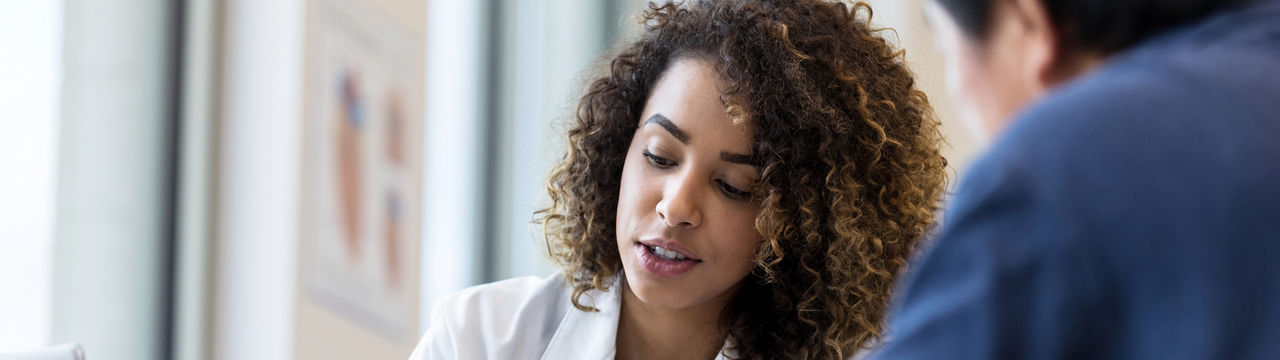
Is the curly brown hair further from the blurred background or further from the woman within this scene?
the blurred background

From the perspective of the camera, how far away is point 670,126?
1.75 meters

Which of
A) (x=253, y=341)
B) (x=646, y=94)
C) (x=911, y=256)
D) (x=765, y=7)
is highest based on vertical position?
(x=765, y=7)

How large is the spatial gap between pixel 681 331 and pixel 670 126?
36 centimetres

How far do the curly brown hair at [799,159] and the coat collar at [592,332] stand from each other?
1.1 inches

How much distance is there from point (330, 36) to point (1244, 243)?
7.11ft

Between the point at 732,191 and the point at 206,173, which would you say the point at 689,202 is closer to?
the point at 732,191

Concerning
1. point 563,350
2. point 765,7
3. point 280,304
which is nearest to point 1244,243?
point 765,7

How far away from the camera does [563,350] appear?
1.95m

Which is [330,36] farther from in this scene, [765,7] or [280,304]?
[765,7]

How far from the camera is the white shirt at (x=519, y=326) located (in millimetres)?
1938

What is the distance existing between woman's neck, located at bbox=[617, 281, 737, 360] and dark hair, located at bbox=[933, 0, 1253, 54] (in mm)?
1226

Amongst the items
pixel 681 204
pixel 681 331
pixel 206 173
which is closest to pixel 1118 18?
pixel 681 204

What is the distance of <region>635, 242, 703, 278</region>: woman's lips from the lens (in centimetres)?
174

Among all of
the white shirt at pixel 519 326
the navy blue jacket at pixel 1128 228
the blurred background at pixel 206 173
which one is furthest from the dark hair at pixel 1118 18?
the blurred background at pixel 206 173
